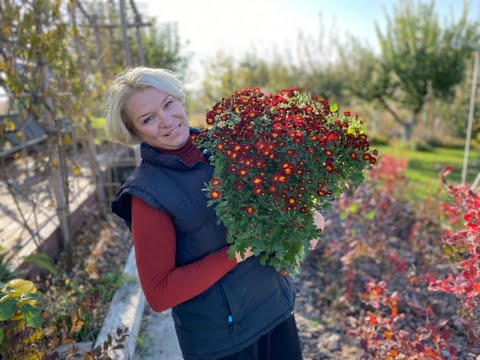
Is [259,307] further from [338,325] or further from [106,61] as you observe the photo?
[106,61]

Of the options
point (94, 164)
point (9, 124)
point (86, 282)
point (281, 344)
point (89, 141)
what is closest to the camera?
point (281, 344)

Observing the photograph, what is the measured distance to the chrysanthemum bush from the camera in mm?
1221

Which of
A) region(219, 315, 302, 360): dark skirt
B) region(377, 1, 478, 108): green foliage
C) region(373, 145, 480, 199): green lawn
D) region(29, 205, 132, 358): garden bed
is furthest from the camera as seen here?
region(377, 1, 478, 108): green foliage

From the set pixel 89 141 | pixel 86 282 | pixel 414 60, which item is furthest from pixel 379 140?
pixel 86 282

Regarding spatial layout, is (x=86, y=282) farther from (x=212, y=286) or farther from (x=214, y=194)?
(x=214, y=194)

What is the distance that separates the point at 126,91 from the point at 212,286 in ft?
2.31

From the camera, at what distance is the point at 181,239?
1.34m

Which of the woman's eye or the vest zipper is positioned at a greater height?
the woman's eye

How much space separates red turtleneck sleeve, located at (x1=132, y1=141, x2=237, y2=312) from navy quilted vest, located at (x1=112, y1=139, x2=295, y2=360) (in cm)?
4

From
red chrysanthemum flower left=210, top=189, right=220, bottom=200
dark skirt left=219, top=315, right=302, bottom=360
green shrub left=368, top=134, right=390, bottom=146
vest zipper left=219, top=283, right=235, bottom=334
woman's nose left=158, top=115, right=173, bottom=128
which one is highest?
woman's nose left=158, top=115, right=173, bottom=128

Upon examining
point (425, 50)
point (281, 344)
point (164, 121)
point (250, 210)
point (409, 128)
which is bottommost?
point (409, 128)

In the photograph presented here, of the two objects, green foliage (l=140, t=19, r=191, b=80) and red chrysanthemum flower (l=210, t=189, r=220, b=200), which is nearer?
red chrysanthemum flower (l=210, t=189, r=220, b=200)

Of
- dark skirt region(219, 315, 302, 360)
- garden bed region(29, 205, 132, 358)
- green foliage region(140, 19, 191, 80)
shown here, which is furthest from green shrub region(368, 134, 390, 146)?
dark skirt region(219, 315, 302, 360)

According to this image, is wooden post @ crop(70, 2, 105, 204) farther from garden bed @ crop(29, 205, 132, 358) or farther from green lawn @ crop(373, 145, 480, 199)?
green lawn @ crop(373, 145, 480, 199)
